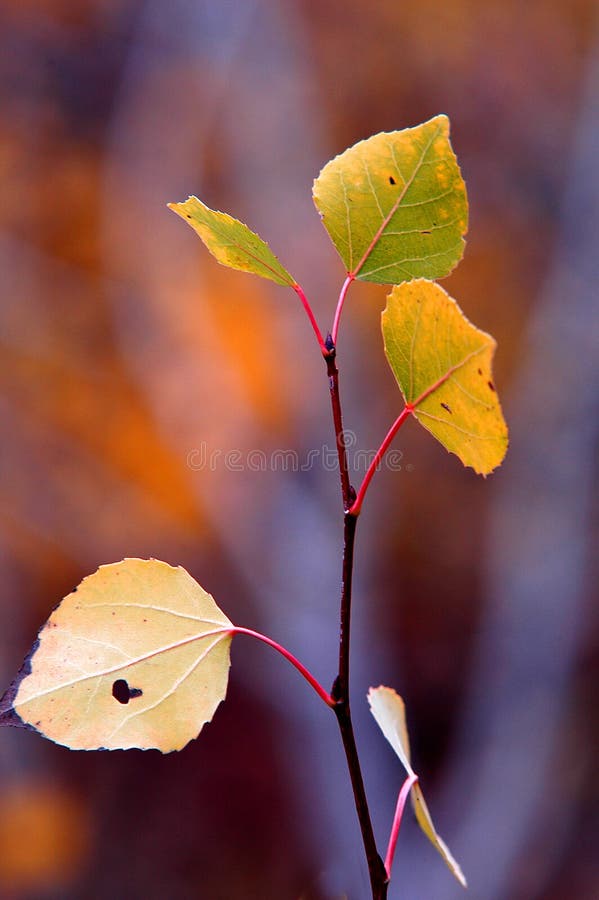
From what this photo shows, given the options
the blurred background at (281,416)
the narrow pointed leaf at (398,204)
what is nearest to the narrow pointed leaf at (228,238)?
the narrow pointed leaf at (398,204)

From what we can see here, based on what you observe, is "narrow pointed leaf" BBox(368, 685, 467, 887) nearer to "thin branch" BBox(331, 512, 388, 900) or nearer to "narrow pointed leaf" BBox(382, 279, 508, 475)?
"thin branch" BBox(331, 512, 388, 900)

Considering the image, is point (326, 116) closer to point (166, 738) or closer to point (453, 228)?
point (453, 228)

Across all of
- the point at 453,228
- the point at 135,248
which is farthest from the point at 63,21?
the point at 453,228

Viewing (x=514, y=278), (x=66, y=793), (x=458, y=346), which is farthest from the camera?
(x=514, y=278)

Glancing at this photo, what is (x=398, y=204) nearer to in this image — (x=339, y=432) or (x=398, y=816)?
(x=339, y=432)

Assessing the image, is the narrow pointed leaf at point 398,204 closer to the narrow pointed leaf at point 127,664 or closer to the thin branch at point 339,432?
the thin branch at point 339,432
